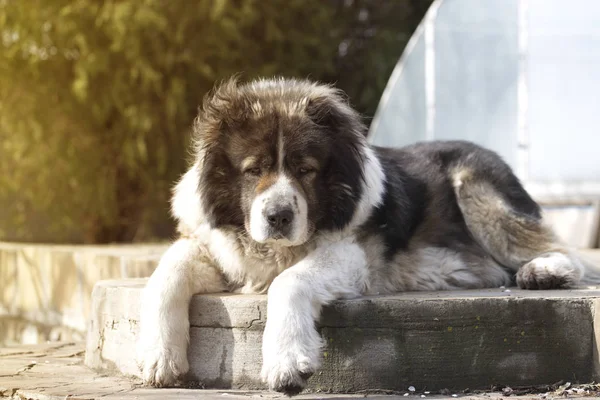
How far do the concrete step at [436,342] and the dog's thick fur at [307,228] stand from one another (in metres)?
0.21

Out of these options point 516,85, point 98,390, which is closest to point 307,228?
point 98,390

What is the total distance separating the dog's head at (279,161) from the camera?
4285 millimetres

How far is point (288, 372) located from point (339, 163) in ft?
4.28

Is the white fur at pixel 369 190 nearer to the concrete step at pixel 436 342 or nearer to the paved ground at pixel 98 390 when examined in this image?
the concrete step at pixel 436 342

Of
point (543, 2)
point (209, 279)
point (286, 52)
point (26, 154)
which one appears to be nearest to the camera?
point (209, 279)

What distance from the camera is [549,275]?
197 inches

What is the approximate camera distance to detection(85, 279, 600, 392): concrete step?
14.0 feet

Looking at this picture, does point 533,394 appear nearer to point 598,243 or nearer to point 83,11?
point 598,243

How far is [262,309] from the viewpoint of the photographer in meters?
4.30

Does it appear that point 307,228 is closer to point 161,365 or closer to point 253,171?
point 253,171

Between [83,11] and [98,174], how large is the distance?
7.57 ft

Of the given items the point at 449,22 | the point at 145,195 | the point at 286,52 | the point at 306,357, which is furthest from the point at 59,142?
the point at 306,357

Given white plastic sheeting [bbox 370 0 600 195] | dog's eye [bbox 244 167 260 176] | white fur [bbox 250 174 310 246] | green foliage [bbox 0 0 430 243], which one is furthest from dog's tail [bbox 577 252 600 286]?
green foliage [bbox 0 0 430 243]

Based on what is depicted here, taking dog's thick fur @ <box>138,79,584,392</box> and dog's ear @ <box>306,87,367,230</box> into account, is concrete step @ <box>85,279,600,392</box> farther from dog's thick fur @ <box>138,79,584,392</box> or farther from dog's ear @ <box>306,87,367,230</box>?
dog's ear @ <box>306,87,367,230</box>
